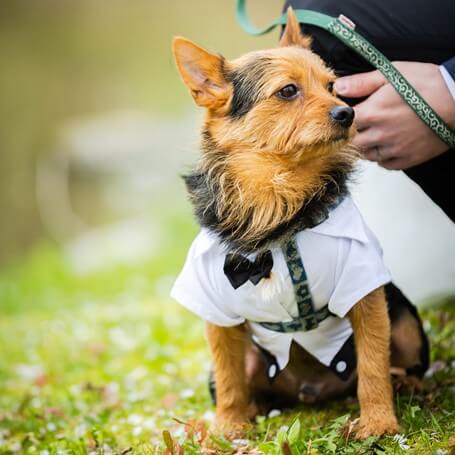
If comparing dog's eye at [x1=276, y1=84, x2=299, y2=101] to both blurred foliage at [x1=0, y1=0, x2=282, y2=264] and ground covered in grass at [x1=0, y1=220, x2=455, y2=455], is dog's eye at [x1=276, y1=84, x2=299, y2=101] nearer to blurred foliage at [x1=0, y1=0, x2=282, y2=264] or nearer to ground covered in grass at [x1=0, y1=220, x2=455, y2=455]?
ground covered in grass at [x1=0, y1=220, x2=455, y2=455]

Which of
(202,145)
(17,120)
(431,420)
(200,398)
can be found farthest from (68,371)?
(17,120)

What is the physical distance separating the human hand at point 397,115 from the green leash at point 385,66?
0.03 meters

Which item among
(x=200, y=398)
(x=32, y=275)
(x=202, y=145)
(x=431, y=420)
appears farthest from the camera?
(x=32, y=275)

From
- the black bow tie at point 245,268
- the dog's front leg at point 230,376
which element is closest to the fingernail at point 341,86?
the black bow tie at point 245,268

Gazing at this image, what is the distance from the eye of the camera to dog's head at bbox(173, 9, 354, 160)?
2.82 m

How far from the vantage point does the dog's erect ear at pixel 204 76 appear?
9.86 ft

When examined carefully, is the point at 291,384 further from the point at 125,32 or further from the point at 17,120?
the point at 125,32

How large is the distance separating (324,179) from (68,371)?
2.58 m

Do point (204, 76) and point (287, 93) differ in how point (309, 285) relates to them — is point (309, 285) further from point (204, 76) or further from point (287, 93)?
point (204, 76)

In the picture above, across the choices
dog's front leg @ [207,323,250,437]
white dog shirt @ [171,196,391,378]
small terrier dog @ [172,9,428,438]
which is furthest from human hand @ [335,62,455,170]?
dog's front leg @ [207,323,250,437]

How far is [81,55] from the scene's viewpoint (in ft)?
49.4

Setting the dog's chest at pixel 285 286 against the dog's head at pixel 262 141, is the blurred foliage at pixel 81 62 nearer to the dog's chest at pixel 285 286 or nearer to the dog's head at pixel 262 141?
the dog's head at pixel 262 141

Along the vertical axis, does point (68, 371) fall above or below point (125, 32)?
below

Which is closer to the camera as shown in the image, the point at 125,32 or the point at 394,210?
the point at 394,210
